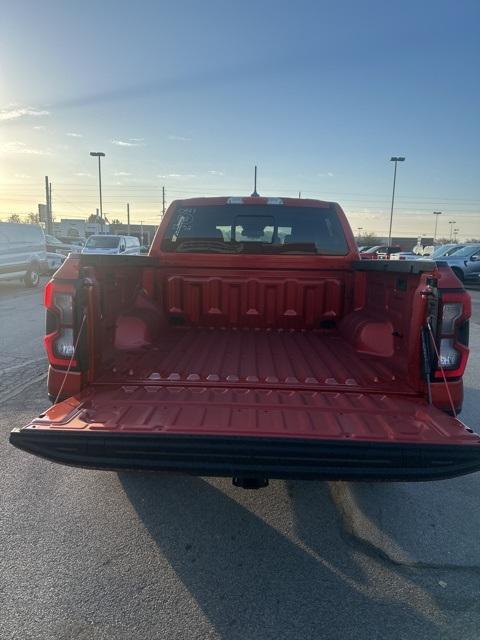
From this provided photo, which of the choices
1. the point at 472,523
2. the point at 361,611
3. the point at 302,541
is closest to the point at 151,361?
the point at 302,541

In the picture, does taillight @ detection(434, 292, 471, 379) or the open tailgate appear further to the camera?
taillight @ detection(434, 292, 471, 379)

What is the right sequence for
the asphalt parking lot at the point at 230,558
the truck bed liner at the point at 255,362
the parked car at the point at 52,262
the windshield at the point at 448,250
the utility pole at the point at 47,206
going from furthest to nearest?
the utility pole at the point at 47,206 → the windshield at the point at 448,250 → the parked car at the point at 52,262 → the truck bed liner at the point at 255,362 → the asphalt parking lot at the point at 230,558

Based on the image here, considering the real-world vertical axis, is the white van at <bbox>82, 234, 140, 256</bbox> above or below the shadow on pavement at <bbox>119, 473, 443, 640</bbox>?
above

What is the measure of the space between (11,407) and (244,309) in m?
2.69

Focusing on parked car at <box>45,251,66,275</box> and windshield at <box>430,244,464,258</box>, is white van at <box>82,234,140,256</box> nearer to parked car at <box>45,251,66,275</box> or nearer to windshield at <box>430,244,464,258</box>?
parked car at <box>45,251,66,275</box>

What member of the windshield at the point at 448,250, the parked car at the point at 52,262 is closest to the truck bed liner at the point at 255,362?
the parked car at the point at 52,262

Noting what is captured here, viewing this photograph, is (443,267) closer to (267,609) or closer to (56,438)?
(267,609)

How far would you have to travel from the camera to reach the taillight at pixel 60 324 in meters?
2.83

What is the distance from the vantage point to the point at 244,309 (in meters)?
4.50

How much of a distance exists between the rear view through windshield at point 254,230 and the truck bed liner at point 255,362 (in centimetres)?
90

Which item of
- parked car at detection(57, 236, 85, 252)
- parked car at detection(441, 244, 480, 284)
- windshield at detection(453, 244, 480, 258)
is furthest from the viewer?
parked car at detection(57, 236, 85, 252)

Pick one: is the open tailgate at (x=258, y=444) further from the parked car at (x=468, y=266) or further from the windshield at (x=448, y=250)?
the windshield at (x=448, y=250)

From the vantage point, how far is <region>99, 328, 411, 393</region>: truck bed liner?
3125mm

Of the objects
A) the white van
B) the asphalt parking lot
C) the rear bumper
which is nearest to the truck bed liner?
the rear bumper
